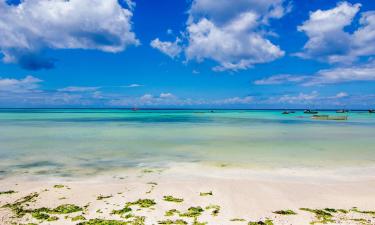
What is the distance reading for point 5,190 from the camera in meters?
9.92

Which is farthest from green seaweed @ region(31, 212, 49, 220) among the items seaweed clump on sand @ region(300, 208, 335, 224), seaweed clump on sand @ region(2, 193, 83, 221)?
seaweed clump on sand @ region(300, 208, 335, 224)

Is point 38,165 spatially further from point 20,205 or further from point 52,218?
point 52,218

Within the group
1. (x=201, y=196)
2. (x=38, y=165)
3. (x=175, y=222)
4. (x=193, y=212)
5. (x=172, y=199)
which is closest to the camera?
(x=175, y=222)

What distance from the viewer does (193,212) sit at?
7.88m

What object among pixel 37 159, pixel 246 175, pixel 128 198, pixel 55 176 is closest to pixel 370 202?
pixel 246 175

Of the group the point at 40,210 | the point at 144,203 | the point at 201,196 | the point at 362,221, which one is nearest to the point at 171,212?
the point at 144,203

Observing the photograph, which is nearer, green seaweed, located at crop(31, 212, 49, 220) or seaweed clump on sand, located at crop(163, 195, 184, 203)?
green seaweed, located at crop(31, 212, 49, 220)

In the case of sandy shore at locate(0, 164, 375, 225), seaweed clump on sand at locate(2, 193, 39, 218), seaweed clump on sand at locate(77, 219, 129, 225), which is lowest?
sandy shore at locate(0, 164, 375, 225)

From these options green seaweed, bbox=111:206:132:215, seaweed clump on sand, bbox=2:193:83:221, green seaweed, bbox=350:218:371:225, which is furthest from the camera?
green seaweed, bbox=111:206:132:215

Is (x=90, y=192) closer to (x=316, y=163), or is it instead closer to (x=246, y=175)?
(x=246, y=175)

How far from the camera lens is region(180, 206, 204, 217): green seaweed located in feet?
25.2

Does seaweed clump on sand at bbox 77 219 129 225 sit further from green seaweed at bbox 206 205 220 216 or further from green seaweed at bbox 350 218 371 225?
green seaweed at bbox 350 218 371 225

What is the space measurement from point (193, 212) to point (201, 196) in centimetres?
149

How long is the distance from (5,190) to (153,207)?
555 cm
